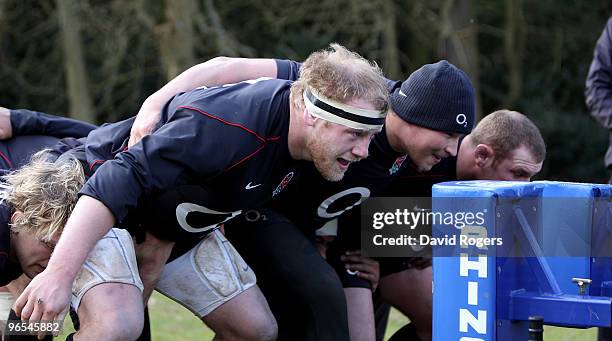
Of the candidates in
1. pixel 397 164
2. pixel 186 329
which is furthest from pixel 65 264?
pixel 186 329

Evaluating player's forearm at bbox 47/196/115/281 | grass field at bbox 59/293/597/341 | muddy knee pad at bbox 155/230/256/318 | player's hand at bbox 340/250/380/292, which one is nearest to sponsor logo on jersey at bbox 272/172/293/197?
muddy knee pad at bbox 155/230/256/318

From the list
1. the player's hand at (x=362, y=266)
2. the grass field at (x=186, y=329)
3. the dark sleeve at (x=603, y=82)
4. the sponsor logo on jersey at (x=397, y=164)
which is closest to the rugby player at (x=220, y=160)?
the sponsor logo on jersey at (x=397, y=164)

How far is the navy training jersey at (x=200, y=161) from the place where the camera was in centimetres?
368

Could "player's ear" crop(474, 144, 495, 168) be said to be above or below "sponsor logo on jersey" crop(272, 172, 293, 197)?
below

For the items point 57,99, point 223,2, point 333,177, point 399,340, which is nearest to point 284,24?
point 223,2

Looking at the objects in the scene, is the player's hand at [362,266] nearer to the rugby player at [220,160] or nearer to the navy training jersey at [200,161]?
the rugby player at [220,160]

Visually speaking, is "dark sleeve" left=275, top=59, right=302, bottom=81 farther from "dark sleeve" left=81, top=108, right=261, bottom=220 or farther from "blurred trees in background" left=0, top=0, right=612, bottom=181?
"blurred trees in background" left=0, top=0, right=612, bottom=181

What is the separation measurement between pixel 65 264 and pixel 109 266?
2.25 feet

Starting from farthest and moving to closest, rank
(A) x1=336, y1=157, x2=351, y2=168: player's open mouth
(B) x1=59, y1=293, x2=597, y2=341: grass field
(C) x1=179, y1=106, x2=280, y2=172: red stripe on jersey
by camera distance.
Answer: (B) x1=59, y1=293, x2=597, y2=341: grass field
(A) x1=336, y1=157, x2=351, y2=168: player's open mouth
(C) x1=179, y1=106, x2=280, y2=172: red stripe on jersey

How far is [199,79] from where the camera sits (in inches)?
175

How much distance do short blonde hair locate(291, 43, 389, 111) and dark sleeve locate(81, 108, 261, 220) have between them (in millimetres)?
330

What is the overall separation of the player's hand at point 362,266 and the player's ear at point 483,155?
799 mm

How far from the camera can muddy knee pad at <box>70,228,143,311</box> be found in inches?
164

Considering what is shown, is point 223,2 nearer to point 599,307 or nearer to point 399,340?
point 399,340
